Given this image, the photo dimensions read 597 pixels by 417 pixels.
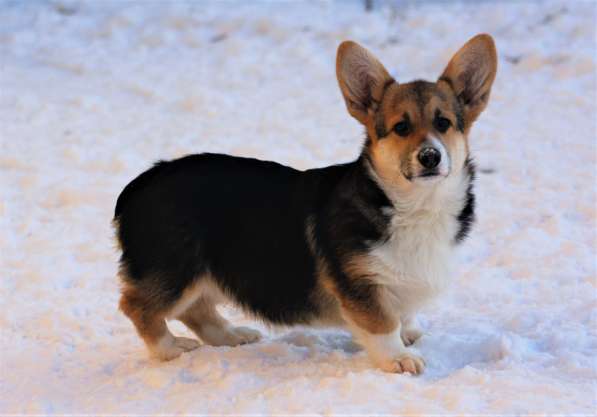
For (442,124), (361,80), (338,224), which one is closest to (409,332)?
(338,224)

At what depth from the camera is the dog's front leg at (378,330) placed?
3547 mm

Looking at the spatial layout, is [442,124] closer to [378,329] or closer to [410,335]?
[378,329]

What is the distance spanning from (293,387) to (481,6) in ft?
21.7

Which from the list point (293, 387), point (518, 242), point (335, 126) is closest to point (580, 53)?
point (335, 126)

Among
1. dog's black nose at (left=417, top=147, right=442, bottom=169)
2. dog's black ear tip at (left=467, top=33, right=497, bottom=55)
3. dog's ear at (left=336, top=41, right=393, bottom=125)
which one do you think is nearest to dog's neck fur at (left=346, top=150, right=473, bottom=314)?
dog's black nose at (left=417, top=147, right=442, bottom=169)

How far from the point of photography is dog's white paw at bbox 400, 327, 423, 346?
13.0 ft

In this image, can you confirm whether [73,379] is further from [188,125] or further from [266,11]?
[266,11]

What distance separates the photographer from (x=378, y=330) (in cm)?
356

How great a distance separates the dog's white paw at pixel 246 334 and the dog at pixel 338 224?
0.25 metres

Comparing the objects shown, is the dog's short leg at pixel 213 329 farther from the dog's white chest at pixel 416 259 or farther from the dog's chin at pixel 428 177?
the dog's chin at pixel 428 177

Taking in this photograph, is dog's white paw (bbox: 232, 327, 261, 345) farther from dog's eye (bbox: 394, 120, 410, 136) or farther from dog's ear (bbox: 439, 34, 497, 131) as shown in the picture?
dog's ear (bbox: 439, 34, 497, 131)

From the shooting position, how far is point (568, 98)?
287 inches

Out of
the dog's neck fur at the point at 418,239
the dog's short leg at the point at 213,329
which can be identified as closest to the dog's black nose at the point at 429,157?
the dog's neck fur at the point at 418,239

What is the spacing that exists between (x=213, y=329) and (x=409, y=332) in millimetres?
920
